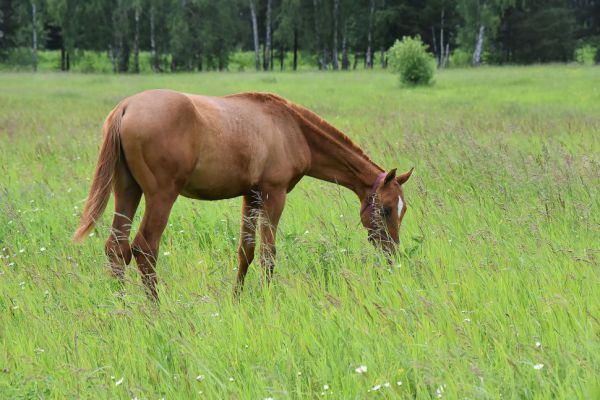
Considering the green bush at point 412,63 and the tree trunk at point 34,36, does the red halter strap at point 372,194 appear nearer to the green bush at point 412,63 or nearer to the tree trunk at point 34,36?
the green bush at point 412,63

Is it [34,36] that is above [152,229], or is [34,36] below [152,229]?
above

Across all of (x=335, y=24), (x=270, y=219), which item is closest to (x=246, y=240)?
(x=270, y=219)

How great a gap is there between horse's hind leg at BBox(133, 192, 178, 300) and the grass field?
8.1 inches

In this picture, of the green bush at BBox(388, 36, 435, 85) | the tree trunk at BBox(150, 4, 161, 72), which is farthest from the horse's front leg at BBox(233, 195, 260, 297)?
the tree trunk at BBox(150, 4, 161, 72)

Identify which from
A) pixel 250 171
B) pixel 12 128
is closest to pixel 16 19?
pixel 12 128

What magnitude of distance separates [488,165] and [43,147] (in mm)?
7603

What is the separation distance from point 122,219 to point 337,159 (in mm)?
2062

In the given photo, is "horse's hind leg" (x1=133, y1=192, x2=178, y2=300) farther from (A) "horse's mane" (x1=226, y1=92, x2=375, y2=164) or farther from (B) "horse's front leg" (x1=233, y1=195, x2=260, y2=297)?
(A) "horse's mane" (x1=226, y1=92, x2=375, y2=164)

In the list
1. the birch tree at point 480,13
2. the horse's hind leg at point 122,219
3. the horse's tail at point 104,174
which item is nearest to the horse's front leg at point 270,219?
the horse's hind leg at point 122,219

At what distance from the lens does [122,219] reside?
16.3 ft

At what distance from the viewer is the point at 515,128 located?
472 inches

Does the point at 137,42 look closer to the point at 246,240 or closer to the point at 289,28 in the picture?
the point at 289,28

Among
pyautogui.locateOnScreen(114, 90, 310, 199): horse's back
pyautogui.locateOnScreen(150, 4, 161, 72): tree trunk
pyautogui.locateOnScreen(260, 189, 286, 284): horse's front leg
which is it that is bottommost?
pyautogui.locateOnScreen(260, 189, 286, 284): horse's front leg

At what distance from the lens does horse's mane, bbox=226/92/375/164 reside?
555 cm
